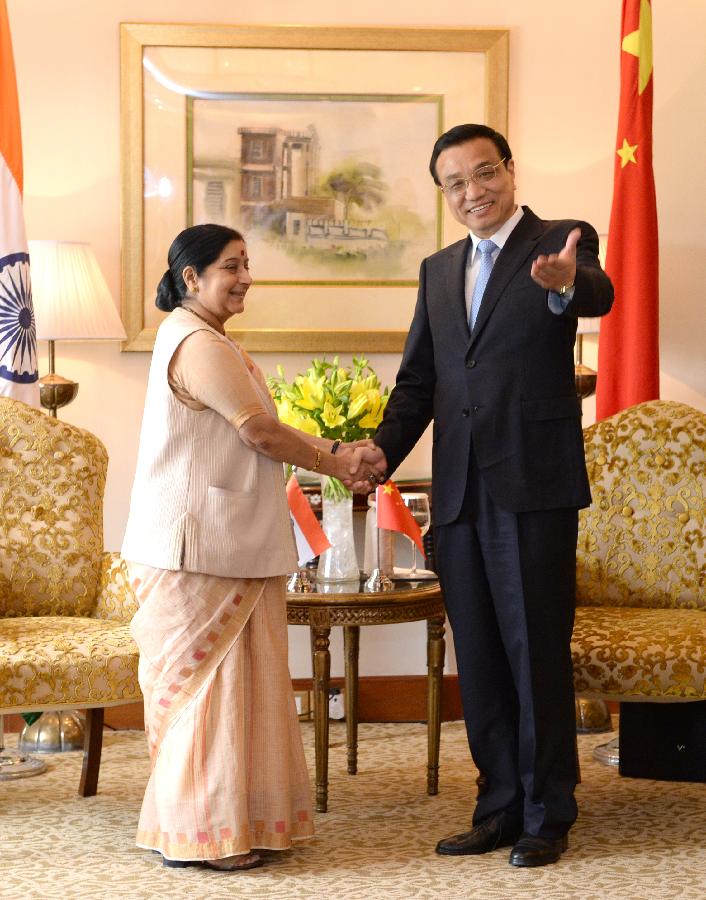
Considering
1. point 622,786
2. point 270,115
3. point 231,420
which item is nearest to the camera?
point 231,420

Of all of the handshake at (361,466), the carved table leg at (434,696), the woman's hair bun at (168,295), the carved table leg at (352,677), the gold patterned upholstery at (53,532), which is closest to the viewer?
the woman's hair bun at (168,295)

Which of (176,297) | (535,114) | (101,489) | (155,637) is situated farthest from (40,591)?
(535,114)

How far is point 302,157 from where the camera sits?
4746mm

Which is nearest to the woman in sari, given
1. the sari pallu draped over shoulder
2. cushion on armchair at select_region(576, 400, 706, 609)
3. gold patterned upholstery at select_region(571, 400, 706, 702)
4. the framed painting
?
the sari pallu draped over shoulder

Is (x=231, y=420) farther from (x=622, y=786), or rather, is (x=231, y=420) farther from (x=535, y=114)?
(x=535, y=114)

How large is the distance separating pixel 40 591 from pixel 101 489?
1.29 feet

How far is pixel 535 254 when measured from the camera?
305 centimetres

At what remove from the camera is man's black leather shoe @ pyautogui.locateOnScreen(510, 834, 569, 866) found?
3031 mm

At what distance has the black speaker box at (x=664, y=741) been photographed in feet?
11.3

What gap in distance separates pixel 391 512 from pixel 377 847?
3.14 ft

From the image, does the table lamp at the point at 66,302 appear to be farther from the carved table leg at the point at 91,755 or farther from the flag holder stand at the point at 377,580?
the flag holder stand at the point at 377,580

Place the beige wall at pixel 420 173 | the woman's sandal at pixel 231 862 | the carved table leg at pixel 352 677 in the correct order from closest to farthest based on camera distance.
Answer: the woman's sandal at pixel 231 862 < the carved table leg at pixel 352 677 < the beige wall at pixel 420 173

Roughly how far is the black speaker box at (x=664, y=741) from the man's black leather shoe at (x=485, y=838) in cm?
53

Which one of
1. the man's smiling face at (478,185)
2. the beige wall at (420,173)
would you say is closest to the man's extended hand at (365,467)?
the man's smiling face at (478,185)
